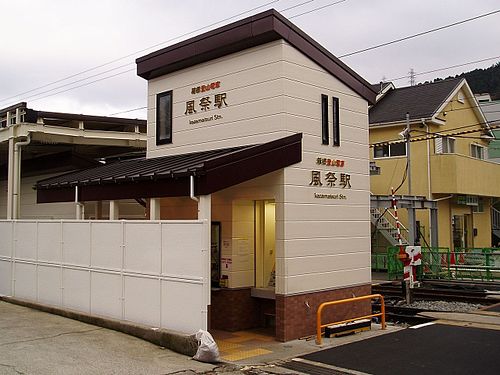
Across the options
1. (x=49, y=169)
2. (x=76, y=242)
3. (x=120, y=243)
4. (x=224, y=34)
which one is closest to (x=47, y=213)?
(x=49, y=169)

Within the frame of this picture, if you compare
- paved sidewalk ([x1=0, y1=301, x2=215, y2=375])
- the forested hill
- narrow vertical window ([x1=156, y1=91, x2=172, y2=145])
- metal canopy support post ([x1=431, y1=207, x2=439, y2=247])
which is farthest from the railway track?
the forested hill

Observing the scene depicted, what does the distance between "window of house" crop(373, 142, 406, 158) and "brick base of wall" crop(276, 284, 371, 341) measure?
17310mm

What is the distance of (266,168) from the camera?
409 inches

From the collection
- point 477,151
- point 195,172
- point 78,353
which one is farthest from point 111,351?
point 477,151

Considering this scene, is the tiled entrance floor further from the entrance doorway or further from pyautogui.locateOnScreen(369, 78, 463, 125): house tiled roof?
pyautogui.locateOnScreen(369, 78, 463, 125): house tiled roof

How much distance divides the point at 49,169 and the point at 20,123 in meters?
3.93

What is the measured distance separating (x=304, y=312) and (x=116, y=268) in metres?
3.93

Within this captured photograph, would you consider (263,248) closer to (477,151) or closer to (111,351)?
(111,351)

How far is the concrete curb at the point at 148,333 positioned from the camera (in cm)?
922

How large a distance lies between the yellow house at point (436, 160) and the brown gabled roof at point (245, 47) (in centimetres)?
1302

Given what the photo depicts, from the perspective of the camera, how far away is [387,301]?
1695 cm

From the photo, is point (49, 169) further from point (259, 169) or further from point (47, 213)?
point (259, 169)

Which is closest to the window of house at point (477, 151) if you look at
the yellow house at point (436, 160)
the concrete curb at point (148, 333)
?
the yellow house at point (436, 160)

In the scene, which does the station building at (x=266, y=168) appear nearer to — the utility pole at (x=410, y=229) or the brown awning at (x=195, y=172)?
the brown awning at (x=195, y=172)
